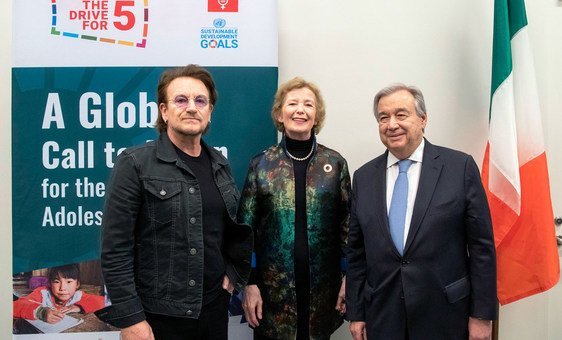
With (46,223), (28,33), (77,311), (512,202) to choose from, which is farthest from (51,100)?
(512,202)

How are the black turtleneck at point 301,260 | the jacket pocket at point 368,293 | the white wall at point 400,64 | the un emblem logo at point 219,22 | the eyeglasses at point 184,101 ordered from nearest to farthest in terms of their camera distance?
the eyeglasses at point 184,101, the jacket pocket at point 368,293, the black turtleneck at point 301,260, the un emblem logo at point 219,22, the white wall at point 400,64

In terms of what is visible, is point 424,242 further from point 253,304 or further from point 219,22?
point 219,22

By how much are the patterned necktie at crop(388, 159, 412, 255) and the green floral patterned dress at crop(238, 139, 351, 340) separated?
327mm

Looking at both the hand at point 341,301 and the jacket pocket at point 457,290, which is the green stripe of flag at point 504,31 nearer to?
the jacket pocket at point 457,290

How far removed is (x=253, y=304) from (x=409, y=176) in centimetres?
84

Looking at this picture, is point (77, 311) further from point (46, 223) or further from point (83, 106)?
point (83, 106)

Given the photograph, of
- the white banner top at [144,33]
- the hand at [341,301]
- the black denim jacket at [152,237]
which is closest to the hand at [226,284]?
the black denim jacket at [152,237]

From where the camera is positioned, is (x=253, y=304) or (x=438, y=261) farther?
(x=253, y=304)

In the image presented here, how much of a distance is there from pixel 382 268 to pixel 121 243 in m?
0.91

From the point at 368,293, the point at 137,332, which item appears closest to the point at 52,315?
the point at 137,332

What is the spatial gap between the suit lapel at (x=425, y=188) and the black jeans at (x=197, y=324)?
707 mm

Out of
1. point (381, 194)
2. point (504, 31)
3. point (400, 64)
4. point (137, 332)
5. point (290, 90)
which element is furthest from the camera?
point (400, 64)

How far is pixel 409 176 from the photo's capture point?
Result: 182cm

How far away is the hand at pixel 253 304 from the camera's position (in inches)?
81.3
